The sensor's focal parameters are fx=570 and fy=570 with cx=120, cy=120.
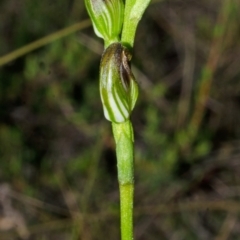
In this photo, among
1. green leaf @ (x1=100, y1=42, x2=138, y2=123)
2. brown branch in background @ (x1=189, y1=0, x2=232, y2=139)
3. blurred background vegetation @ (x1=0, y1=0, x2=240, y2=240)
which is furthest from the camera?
blurred background vegetation @ (x1=0, y1=0, x2=240, y2=240)

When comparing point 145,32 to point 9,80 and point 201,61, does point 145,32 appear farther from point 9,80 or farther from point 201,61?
point 9,80

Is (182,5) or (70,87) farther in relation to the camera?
(182,5)

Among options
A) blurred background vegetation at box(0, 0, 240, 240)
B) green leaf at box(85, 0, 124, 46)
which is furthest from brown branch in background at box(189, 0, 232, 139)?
green leaf at box(85, 0, 124, 46)

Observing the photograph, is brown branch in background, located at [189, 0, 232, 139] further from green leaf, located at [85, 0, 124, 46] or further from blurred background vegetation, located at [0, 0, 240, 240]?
green leaf, located at [85, 0, 124, 46]

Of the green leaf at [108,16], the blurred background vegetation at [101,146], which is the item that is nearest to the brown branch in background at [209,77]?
the blurred background vegetation at [101,146]

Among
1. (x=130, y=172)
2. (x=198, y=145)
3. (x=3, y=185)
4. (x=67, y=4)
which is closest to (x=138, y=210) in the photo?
(x=198, y=145)

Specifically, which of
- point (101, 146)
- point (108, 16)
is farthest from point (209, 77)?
point (108, 16)
